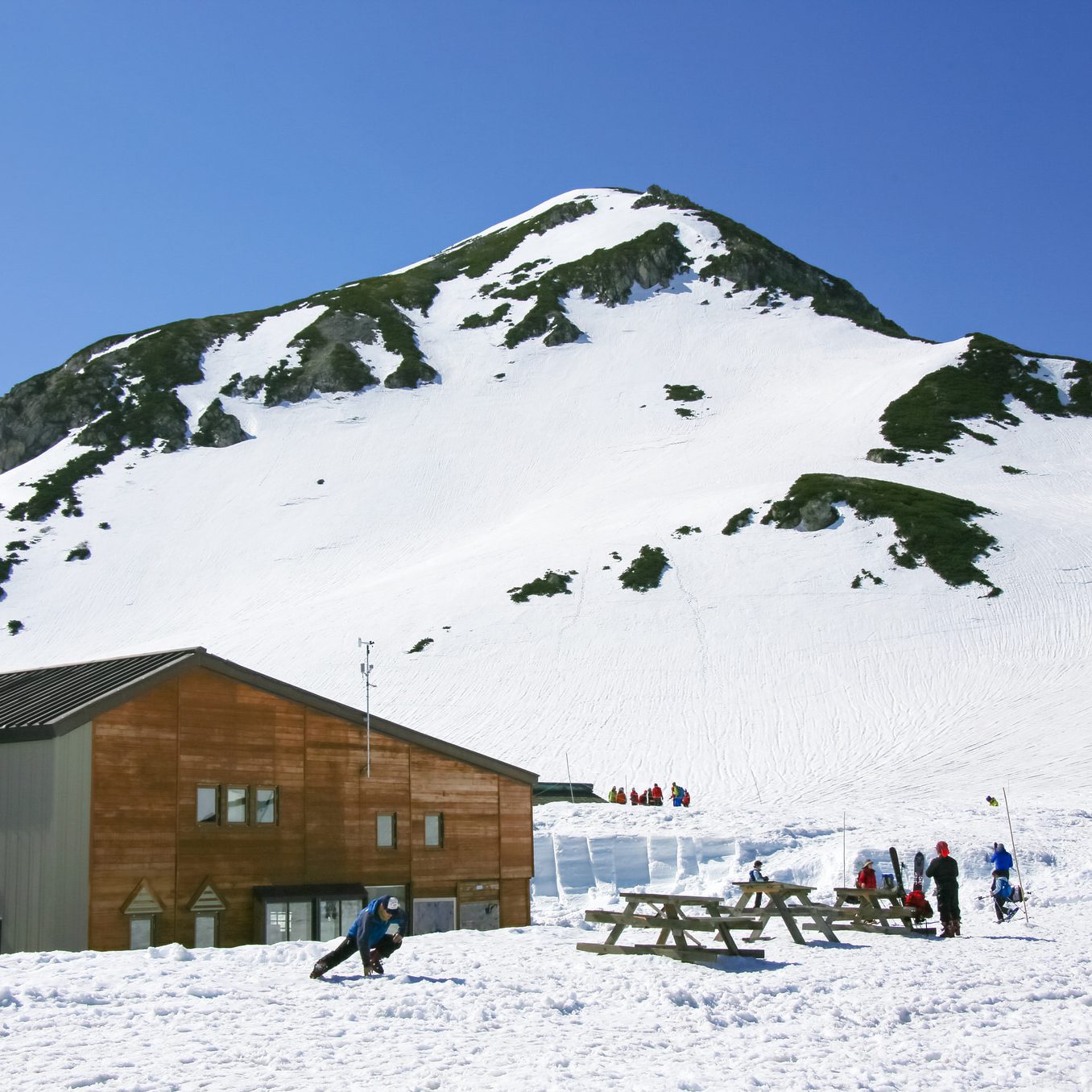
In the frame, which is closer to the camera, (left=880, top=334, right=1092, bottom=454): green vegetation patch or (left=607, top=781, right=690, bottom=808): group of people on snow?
(left=607, top=781, right=690, bottom=808): group of people on snow

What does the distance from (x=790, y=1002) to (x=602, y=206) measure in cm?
16568

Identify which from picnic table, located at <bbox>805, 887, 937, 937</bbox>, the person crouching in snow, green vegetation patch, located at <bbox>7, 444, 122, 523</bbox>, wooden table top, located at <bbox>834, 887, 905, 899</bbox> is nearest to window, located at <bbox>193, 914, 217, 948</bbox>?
the person crouching in snow

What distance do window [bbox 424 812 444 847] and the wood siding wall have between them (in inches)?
4.4

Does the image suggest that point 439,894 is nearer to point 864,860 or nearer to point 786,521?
point 864,860

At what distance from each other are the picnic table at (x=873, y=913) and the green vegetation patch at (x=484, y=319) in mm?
119581

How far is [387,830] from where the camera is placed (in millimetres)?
24750

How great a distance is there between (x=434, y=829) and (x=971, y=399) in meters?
90.9

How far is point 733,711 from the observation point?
188 ft

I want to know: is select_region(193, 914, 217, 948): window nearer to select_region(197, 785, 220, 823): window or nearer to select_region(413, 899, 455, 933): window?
select_region(197, 785, 220, 823): window

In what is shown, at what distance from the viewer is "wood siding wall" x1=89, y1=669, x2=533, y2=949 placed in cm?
2058

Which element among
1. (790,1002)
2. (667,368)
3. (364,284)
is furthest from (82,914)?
(364,284)

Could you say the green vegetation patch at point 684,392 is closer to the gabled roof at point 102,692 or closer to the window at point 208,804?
the gabled roof at point 102,692

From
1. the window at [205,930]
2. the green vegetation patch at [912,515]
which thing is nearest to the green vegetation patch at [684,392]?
the green vegetation patch at [912,515]

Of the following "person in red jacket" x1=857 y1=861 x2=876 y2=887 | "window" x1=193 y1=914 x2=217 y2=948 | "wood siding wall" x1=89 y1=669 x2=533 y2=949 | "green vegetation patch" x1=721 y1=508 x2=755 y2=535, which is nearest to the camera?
"wood siding wall" x1=89 y1=669 x2=533 y2=949
